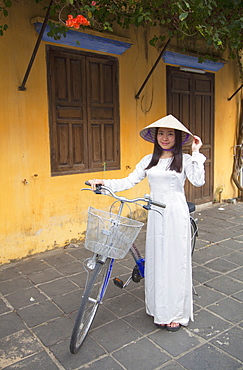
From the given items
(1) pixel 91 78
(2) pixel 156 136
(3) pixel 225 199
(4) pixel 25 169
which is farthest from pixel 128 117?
(3) pixel 225 199

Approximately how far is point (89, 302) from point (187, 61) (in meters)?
5.10

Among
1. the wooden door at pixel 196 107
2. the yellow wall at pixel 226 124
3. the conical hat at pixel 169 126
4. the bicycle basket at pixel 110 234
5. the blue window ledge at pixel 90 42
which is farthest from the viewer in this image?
the yellow wall at pixel 226 124

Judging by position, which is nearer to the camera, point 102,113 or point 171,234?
point 171,234

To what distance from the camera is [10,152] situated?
432 centimetres

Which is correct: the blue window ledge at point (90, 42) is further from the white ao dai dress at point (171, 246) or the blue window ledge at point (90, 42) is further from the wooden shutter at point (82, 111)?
the white ao dai dress at point (171, 246)

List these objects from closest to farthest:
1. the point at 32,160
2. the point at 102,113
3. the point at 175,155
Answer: the point at 175,155
the point at 32,160
the point at 102,113

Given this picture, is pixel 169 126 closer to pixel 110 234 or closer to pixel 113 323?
pixel 110 234

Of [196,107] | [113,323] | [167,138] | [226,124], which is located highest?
[196,107]

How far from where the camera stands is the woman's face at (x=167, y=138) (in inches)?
114

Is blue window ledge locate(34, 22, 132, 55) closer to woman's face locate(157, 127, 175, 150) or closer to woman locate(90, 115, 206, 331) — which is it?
woman's face locate(157, 127, 175, 150)

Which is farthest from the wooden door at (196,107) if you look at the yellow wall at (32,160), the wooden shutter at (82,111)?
the wooden shutter at (82,111)

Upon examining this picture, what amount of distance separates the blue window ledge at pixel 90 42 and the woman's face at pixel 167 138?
2.22 metres

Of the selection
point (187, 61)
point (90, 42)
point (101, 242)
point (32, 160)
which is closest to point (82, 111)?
point (90, 42)

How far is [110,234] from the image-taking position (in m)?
2.41
